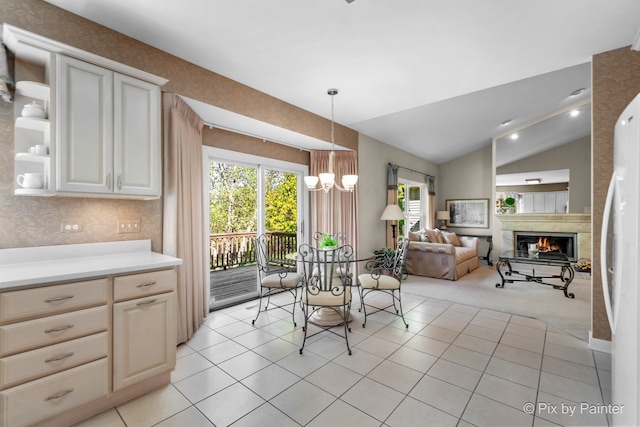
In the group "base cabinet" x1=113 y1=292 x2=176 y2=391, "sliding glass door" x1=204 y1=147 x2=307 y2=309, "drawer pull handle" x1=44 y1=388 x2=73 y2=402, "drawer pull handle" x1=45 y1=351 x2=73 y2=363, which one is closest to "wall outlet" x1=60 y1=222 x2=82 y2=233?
"base cabinet" x1=113 y1=292 x2=176 y2=391

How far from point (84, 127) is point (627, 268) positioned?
3236 millimetres

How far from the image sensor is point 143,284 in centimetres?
193

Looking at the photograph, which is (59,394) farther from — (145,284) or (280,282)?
(280,282)

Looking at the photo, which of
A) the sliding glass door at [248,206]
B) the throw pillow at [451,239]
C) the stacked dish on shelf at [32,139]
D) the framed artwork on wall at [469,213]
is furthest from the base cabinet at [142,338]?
the framed artwork on wall at [469,213]

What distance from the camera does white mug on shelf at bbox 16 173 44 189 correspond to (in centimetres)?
182

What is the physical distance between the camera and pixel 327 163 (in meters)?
5.04

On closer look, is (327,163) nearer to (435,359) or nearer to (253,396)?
(435,359)

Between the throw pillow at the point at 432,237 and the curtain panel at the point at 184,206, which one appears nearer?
the curtain panel at the point at 184,206

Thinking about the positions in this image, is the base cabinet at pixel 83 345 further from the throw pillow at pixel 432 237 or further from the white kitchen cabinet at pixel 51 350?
the throw pillow at pixel 432 237

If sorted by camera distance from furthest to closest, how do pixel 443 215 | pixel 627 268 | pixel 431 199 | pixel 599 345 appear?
pixel 443 215 < pixel 431 199 < pixel 599 345 < pixel 627 268

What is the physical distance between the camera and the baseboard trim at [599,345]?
8.47ft

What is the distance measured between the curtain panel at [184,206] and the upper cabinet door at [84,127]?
582 mm

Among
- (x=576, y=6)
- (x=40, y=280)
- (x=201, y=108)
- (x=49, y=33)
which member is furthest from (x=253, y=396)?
(x=576, y=6)

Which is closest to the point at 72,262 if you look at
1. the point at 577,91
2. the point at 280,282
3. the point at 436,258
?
Result: the point at 280,282
